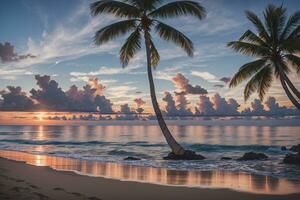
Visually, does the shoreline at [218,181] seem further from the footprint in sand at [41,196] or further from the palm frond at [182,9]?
the palm frond at [182,9]

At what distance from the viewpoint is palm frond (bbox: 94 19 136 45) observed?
822 inches

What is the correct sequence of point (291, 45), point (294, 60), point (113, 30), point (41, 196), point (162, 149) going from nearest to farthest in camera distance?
point (41, 196) < point (113, 30) < point (291, 45) < point (294, 60) < point (162, 149)

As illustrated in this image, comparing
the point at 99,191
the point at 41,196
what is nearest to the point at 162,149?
the point at 99,191

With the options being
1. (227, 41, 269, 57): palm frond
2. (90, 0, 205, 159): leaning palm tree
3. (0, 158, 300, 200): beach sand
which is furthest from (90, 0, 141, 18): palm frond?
(0, 158, 300, 200): beach sand

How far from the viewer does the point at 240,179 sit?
12.5 m

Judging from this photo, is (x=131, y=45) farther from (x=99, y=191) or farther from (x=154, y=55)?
(x=99, y=191)

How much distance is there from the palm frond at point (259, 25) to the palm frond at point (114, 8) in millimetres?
8611

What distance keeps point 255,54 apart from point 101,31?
10.5 meters

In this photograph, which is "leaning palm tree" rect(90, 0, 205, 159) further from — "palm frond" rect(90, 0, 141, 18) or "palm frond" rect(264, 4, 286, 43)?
"palm frond" rect(264, 4, 286, 43)

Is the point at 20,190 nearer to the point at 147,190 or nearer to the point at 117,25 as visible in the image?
the point at 147,190

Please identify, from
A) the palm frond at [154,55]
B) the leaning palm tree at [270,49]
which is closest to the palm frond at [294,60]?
the leaning palm tree at [270,49]

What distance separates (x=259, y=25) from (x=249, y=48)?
187cm

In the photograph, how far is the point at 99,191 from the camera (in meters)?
9.47

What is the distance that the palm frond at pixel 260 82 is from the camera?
24.1 meters
